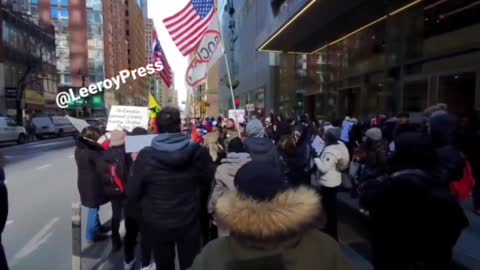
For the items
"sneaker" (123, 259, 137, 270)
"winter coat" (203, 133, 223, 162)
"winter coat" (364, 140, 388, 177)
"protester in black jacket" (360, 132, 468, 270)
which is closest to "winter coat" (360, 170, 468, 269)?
"protester in black jacket" (360, 132, 468, 270)

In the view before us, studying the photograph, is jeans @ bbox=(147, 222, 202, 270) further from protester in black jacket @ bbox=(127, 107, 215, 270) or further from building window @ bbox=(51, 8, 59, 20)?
building window @ bbox=(51, 8, 59, 20)

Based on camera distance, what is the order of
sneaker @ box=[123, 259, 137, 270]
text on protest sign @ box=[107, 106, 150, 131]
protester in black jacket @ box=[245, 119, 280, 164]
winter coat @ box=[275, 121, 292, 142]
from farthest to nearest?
winter coat @ box=[275, 121, 292, 142]
text on protest sign @ box=[107, 106, 150, 131]
sneaker @ box=[123, 259, 137, 270]
protester in black jacket @ box=[245, 119, 280, 164]

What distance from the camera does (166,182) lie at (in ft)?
11.2

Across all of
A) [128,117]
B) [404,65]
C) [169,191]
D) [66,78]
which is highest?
[66,78]

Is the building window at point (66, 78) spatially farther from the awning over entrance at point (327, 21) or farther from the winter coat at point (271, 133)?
the winter coat at point (271, 133)

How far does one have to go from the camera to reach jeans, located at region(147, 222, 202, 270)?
351cm

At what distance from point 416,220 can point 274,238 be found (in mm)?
1692

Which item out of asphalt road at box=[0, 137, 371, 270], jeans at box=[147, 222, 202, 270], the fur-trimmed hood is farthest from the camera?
asphalt road at box=[0, 137, 371, 270]

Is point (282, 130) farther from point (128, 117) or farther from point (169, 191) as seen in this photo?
point (169, 191)

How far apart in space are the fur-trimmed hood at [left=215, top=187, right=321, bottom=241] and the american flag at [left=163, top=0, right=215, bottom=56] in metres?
10.7

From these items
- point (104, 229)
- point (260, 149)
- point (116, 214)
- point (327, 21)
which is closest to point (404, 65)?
point (327, 21)

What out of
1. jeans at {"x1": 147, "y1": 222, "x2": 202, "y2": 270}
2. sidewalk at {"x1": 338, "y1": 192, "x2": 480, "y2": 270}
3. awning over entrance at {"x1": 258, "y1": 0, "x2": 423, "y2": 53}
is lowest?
sidewalk at {"x1": 338, "y1": 192, "x2": 480, "y2": 270}

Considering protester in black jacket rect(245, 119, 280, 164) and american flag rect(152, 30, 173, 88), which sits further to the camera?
american flag rect(152, 30, 173, 88)

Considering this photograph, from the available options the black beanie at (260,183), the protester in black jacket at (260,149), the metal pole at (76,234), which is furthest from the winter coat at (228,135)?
the black beanie at (260,183)
